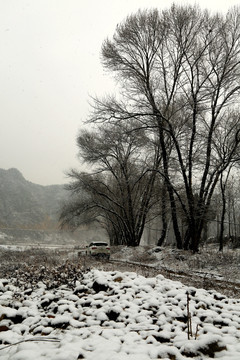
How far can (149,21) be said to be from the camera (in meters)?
19.8

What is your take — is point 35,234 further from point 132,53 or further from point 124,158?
point 132,53

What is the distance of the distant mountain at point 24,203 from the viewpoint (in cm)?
10453

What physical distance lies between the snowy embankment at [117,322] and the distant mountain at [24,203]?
8172 centimetres

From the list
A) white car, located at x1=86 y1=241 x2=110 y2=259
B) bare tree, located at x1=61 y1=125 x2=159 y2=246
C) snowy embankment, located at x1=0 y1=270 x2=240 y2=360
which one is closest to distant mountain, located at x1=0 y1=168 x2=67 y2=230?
bare tree, located at x1=61 y1=125 x2=159 y2=246

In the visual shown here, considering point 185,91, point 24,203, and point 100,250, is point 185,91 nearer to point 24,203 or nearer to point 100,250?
point 100,250

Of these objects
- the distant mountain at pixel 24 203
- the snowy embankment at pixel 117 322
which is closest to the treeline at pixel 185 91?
the snowy embankment at pixel 117 322

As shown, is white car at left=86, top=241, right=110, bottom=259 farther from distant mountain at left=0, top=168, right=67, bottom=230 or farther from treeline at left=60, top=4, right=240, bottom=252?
distant mountain at left=0, top=168, right=67, bottom=230

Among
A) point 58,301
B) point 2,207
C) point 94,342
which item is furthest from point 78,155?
point 2,207

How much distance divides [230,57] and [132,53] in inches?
270

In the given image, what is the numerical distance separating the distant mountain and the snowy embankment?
268 feet

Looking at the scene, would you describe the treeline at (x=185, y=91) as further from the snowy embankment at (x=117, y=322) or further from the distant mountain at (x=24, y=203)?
the distant mountain at (x=24, y=203)

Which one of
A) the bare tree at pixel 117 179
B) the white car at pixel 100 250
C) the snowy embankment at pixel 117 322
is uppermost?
the bare tree at pixel 117 179

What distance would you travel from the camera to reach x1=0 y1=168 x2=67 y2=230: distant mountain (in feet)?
343

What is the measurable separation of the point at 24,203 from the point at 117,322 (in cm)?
11947
